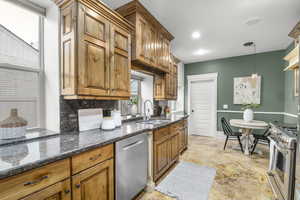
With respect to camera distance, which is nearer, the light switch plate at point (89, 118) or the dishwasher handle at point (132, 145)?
the dishwasher handle at point (132, 145)

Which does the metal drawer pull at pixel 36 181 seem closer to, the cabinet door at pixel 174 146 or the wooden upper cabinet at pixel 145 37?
the wooden upper cabinet at pixel 145 37

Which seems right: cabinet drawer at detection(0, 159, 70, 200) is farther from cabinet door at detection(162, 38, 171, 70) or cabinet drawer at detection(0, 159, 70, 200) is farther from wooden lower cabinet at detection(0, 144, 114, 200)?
cabinet door at detection(162, 38, 171, 70)

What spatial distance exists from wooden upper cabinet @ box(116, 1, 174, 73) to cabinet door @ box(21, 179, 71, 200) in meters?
1.73

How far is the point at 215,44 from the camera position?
344cm

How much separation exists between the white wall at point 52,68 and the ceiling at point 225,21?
2.60 ft

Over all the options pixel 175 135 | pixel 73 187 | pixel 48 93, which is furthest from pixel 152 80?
pixel 73 187

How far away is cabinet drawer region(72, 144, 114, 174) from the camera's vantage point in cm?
108

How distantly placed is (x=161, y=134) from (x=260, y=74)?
3895 mm

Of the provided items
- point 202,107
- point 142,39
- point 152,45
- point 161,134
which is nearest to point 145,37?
point 142,39

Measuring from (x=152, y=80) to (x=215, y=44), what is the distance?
189 cm

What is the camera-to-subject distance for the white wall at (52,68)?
1567mm

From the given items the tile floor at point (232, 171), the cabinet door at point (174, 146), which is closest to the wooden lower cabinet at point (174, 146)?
the cabinet door at point (174, 146)

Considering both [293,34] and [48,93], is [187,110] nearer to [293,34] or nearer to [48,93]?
[293,34]

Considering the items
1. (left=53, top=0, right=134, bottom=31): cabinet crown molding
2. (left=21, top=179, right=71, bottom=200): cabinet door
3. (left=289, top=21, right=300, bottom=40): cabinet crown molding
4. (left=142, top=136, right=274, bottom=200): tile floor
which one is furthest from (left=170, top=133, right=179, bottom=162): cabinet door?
(left=289, top=21, right=300, bottom=40): cabinet crown molding
